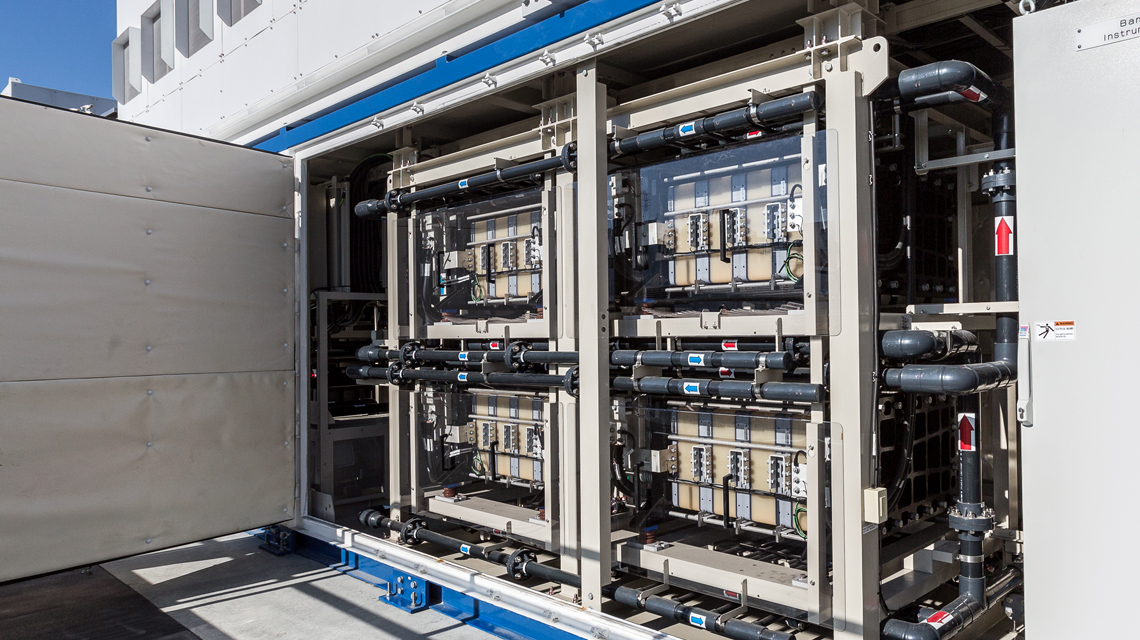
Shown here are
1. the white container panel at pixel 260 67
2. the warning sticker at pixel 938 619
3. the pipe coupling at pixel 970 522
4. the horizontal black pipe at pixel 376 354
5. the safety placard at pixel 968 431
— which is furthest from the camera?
the white container panel at pixel 260 67

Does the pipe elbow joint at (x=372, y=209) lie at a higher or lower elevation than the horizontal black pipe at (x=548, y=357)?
higher

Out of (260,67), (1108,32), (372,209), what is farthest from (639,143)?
(260,67)

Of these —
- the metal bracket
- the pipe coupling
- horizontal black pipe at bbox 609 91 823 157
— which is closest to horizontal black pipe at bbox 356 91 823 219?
horizontal black pipe at bbox 609 91 823 157

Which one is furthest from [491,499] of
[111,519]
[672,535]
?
[111,519]

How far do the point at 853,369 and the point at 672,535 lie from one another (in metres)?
1.24

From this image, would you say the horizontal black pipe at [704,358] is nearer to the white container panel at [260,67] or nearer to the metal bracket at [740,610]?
the metal bracket at [740,610]

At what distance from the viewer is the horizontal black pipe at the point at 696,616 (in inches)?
115

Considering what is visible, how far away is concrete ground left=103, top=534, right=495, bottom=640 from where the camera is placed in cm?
373

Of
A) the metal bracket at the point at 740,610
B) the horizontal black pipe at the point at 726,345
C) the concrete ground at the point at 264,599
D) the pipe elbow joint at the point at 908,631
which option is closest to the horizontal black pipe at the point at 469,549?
the concrete ground at the point at 264,599

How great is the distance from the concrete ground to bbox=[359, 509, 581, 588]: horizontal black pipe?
0.37 metres

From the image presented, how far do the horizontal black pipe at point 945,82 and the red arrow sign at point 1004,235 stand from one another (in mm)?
470

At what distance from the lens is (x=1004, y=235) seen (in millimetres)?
2891

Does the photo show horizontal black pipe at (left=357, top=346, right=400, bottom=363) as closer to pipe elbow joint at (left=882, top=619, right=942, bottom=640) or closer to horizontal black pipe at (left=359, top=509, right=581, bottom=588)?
horizontal black pipe at (left=359, top=509, right=581, bottom=588)

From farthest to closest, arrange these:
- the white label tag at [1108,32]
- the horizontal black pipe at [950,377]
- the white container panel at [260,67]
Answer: the white container panel at [260,67]
the horizontal black pipe at [950,377]
the white label tag at [1108,32]
